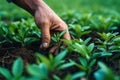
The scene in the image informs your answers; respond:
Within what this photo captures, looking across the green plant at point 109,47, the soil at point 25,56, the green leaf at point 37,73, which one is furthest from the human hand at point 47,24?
the green leaf at point 37,73

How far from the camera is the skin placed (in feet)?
9.71

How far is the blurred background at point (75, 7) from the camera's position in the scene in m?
6.14

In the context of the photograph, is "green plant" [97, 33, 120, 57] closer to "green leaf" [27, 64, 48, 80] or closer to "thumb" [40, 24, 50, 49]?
"thumb" [40, 24, 50, 49]

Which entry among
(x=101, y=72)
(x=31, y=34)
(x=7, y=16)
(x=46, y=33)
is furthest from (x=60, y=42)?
(x=7, y=16)

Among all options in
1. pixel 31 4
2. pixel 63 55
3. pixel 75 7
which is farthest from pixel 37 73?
pixel 75 7

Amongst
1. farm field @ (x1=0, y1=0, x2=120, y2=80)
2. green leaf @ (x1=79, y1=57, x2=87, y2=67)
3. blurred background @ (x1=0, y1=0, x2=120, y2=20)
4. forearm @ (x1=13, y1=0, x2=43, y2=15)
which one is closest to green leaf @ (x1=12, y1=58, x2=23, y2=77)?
farm field @ (x1=0, y1=0, x2=120, y2=80)

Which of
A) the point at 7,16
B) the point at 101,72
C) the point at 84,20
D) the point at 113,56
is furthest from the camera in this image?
the point at 7,16

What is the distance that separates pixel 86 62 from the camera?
2465 millimetres

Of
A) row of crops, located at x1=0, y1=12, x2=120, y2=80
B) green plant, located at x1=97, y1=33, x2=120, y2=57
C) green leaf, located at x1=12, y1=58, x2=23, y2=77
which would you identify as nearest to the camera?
row of crops, located at x1=0, y1=12, x2=120, y2=80

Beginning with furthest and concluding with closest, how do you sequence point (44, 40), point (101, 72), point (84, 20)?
point (84, 20), point (44, 40), point (101, 72)

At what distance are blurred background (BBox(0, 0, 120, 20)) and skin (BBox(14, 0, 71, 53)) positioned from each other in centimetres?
239

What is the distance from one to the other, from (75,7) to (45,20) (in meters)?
4.45

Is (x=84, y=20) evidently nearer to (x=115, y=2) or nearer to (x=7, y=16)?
(x=7, y=16)

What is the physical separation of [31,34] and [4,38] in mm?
292
